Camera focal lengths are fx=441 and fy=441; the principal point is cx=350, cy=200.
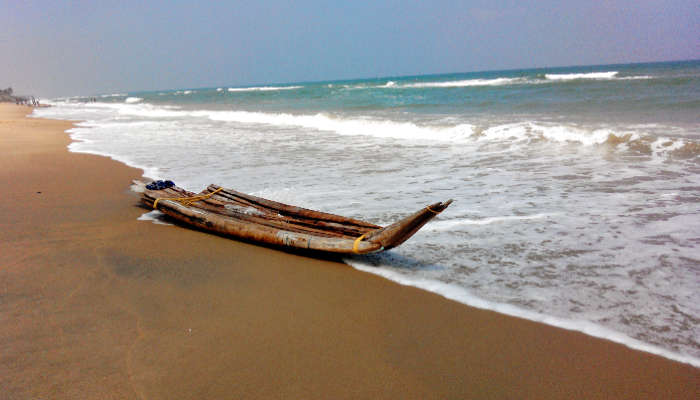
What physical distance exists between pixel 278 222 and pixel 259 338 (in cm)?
188

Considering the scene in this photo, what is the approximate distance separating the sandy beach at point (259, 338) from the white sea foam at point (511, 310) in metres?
0.08

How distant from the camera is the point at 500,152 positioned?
30.9 feet

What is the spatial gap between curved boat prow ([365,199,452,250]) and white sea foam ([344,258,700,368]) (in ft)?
1.06

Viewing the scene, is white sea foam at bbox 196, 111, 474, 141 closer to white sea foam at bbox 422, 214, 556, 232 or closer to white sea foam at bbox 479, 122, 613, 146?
white sea foam at bbox 479, 122, 613, 146

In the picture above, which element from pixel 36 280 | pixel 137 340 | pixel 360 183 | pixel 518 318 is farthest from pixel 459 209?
pixel 36 280

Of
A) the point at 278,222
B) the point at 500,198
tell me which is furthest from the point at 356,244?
the point at 500,198

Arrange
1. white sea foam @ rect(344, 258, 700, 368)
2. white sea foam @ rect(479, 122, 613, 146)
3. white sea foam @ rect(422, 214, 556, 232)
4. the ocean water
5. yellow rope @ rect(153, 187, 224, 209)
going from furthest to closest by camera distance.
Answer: white sea foam @ rect(479, 122, 613, 146) → yellow rope @ rect(153, 187, 224, 209) → white sea foam @ rect(422, 214, 556, 232) → the ocean water → white sea foam @ rect(344, 258, 700, 368)

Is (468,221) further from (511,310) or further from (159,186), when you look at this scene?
(159,186)

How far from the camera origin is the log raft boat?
3.60 m

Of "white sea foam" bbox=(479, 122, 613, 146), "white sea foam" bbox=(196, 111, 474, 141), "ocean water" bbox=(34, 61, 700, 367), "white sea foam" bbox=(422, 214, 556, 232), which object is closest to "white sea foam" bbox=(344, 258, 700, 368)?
"ocean water" bbox=(34, 61, 700, 367)

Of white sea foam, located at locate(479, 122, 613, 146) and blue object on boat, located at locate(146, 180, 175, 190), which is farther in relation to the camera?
white sea foam, located at locate(479, 122, 613, 146)

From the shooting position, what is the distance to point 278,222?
4.56 m

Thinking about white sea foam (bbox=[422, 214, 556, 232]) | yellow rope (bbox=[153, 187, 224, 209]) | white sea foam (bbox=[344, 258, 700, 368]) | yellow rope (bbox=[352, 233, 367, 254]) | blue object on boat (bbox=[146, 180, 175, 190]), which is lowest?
white sea foam (bbox=[344, 258, 700, 368])

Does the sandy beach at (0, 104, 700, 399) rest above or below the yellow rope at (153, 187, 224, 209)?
below
